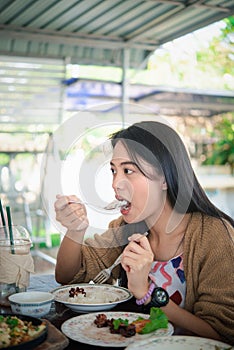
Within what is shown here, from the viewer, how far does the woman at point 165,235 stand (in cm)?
150

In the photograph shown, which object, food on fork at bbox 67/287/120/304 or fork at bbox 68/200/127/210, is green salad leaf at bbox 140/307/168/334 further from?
fork at bbox 68/200/127/210

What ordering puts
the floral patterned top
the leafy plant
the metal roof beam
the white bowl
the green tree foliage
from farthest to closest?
the leafy plant
the green tree foliage
the metal roof beam
the floral patterned top
the white bowl

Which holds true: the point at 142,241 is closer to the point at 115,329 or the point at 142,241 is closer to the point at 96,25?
the point at 115,329

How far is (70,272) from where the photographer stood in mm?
1936

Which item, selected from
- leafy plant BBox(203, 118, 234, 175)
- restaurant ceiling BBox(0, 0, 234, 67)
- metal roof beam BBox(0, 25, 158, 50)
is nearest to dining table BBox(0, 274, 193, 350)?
restaurant ceiling BBox(0, 0, 234, 67)

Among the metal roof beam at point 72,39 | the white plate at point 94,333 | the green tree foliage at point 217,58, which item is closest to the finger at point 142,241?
the white plate at point 94,333

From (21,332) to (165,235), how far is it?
713mm

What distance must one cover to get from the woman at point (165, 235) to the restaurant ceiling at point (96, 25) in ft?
6.35

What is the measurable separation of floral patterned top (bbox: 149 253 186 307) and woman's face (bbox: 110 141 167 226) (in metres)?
0.16

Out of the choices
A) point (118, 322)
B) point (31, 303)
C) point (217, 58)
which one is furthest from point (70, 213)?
point (217, 58)

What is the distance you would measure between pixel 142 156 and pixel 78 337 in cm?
64

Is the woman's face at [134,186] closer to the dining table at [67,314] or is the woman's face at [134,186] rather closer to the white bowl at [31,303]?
the dining table at [67,314]

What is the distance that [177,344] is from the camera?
3.91 ft

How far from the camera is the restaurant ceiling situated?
3553 mm
